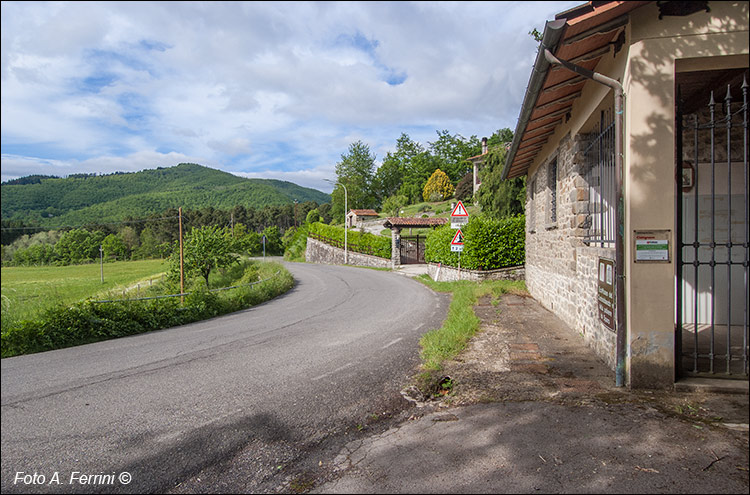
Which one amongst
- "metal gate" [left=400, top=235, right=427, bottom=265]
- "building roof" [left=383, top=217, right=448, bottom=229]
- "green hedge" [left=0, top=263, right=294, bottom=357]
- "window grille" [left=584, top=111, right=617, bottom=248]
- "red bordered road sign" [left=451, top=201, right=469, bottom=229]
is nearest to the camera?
"window grille" [left=584, top=111, right=617, bottom=248]

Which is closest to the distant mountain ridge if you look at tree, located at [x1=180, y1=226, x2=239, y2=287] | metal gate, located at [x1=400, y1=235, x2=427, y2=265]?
tree, located at [x1=180, y1=226, x2=239, y2=287]

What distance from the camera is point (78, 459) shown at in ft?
10.4

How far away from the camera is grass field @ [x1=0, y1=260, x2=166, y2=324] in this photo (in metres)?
3.20

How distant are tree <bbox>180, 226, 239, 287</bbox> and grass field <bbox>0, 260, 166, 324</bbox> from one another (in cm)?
347

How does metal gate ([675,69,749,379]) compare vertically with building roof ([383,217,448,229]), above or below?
below

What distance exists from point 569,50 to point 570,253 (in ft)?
12.3

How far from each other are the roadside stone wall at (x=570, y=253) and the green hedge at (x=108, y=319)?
7.59 m

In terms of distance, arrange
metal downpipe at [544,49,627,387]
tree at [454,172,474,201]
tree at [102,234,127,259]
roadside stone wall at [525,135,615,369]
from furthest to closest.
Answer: tree at [454,172,474,201] → roadside stone wall at [525,135,615,369] → tree at [102,234,127,259] → metal downpipe at [544,49,627,387]

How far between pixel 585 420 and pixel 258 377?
12.4 feet

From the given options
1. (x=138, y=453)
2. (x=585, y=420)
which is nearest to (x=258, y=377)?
(x=138, y=453)

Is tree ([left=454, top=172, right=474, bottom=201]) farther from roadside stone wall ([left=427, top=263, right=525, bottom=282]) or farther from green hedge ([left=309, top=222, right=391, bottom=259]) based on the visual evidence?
roadside stone wall ([left=427, top=263, right=525, bottom=282])

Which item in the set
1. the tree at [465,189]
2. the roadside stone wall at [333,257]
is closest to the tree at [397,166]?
the tree at [465,189]

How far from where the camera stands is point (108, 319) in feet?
27.9

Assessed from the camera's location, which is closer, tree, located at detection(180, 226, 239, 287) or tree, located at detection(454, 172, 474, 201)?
tree, located at detection(180, 226, 239, 287)
